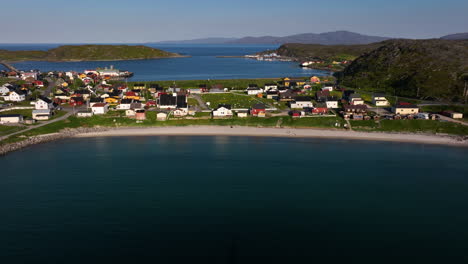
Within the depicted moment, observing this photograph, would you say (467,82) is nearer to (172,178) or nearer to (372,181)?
(372,181)

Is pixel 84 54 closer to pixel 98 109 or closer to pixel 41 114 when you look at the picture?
pixel 98 109

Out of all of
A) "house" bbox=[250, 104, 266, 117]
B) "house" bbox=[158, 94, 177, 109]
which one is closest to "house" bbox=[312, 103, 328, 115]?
"house" bbox=[250, 104, 266, 117]

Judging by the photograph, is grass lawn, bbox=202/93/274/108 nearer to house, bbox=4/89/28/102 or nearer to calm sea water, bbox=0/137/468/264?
calm sea water, bbox=0/137/468/264

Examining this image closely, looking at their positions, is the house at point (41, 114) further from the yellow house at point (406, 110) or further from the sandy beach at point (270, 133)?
the yellow house at point (406, 110)

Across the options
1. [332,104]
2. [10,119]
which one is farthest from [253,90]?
[10,119]

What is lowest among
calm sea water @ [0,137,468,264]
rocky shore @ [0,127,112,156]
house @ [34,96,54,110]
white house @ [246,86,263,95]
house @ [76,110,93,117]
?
calm sea water @ [0,137,468,264]

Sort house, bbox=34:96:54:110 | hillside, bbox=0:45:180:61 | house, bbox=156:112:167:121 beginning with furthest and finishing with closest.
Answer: hillside, bbox=0:45:180:61
house, bbox=34:96:54:110
house, bbox=156:112:167:121

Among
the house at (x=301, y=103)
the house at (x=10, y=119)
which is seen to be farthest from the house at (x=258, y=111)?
the house at (x=10, y=119)
